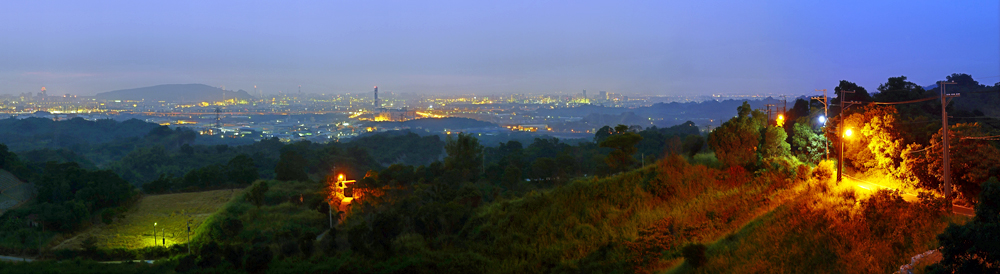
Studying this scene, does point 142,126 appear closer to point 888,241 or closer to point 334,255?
point 334,255

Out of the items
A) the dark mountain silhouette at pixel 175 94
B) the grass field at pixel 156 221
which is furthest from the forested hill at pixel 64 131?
the dark mountain silhouette at pixel 175 94

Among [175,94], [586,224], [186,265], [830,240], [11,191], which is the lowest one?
[11,191]

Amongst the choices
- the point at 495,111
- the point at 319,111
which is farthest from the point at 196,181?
the point at 319,111

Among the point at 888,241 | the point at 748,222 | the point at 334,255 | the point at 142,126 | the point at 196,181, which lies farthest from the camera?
the point at 142,126

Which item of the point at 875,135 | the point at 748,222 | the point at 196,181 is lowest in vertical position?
the point at 196,181

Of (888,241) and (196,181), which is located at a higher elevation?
(888,241)

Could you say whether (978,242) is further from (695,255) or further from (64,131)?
(64,131)

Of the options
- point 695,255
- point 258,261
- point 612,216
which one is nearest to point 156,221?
point 258,261
